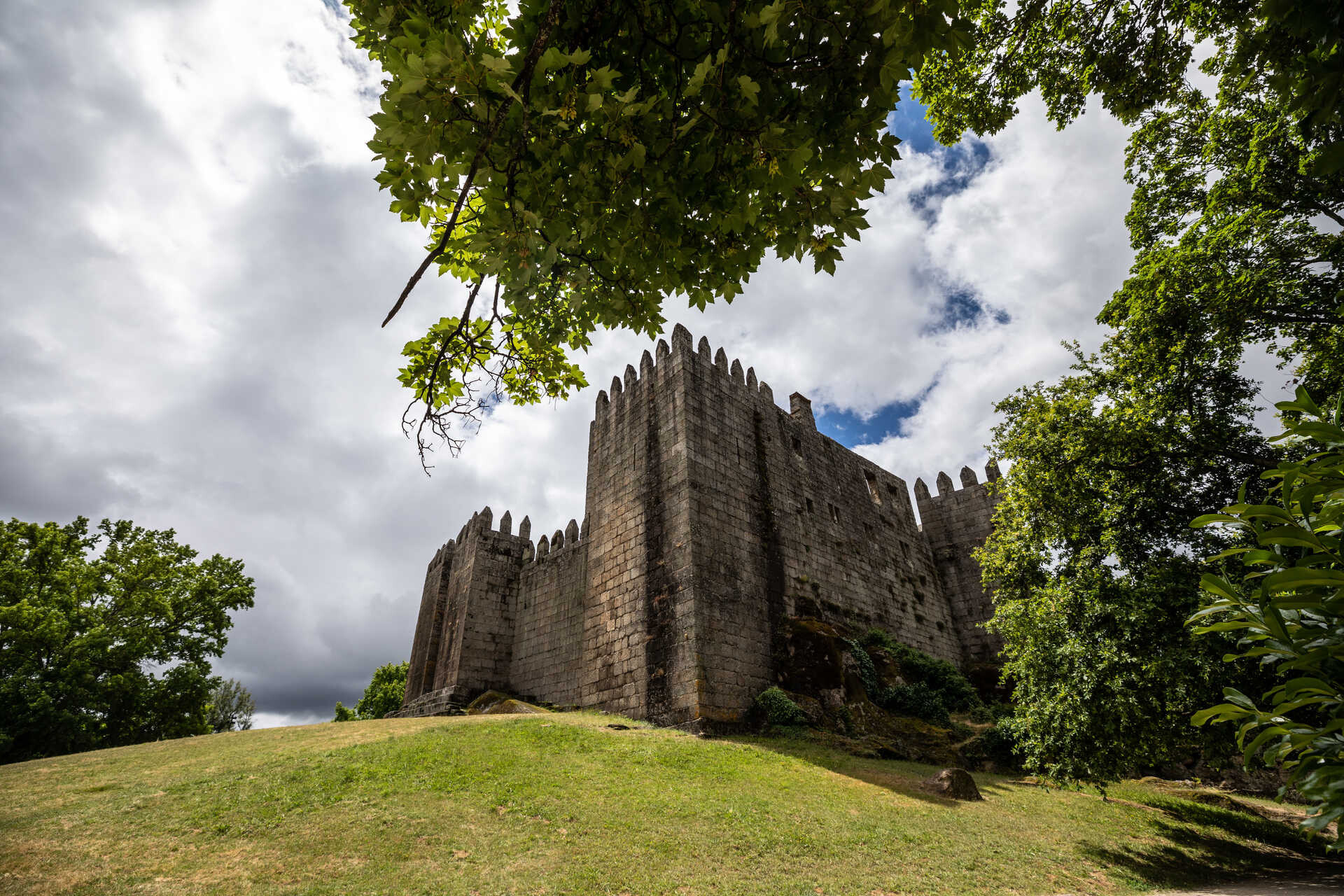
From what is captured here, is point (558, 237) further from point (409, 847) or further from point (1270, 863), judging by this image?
point (1270, 863)

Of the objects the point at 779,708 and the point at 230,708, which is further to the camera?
the point at 230,708

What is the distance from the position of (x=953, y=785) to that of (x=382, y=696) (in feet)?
130

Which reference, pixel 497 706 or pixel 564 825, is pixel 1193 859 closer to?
pixel 564 825

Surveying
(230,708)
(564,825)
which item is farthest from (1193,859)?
(230,708)

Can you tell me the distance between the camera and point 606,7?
11.3ft

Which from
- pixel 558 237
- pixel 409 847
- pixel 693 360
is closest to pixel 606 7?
pixel 558 237

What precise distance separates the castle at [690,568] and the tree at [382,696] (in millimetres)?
13705

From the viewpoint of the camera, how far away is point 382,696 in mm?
39938

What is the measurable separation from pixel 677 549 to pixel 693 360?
655 cm

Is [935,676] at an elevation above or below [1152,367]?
below

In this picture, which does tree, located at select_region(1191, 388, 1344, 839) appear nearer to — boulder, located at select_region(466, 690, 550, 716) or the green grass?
the green grass

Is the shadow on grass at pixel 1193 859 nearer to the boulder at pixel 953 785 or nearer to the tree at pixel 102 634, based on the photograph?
the boulder at pixel 953 785

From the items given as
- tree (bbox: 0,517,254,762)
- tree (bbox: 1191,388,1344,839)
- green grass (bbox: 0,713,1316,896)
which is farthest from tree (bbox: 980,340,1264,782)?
tree (bbox: 0,517,254,762)

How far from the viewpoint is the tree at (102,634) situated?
18.8m
